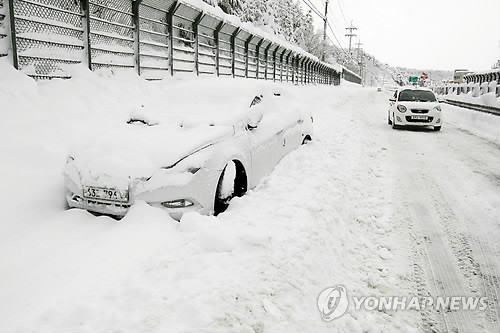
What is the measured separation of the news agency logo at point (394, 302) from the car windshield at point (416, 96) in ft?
38.1

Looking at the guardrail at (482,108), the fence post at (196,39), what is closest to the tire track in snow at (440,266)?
the fence post at (196,39)

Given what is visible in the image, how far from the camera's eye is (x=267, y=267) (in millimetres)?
3074

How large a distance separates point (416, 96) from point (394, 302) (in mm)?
12204

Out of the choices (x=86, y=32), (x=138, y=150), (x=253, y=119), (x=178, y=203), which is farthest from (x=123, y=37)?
(x=178, y=203)

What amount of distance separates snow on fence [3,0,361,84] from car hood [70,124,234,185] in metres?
3.97

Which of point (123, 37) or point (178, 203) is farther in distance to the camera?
point (123, 37)

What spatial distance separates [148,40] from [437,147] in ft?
29.2

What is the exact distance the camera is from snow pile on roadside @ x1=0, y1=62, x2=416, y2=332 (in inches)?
99.4

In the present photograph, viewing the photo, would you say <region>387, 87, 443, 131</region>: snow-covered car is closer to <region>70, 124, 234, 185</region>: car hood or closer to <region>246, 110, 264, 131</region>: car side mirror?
<region>246, 110, 264, 131</region>: car side mirror

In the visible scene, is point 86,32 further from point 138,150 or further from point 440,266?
point 440,266

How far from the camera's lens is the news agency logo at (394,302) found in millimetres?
2865

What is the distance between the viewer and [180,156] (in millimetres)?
3830

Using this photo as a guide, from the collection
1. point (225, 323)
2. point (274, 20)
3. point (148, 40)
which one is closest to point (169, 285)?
point (225, 323)

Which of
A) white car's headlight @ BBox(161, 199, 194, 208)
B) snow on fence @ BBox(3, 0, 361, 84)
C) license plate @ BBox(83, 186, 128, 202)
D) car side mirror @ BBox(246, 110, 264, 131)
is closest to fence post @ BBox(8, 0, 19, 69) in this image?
snow on fence @ BBox(3, 0, 361, 84)
